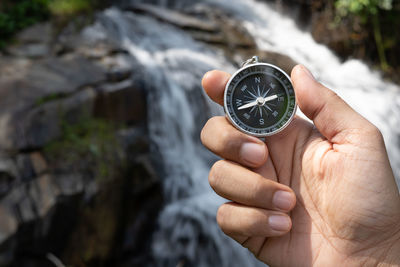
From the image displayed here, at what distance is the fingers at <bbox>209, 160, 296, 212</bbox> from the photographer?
1689 millimetres

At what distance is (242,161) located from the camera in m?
1.78

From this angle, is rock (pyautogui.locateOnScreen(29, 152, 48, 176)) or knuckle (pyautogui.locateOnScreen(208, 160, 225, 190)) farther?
rock (pyautogui.locateOnScreen(29, 152, 48, 176))

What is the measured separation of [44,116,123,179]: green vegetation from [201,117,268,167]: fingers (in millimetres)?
2787

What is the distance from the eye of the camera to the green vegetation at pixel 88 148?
13.5ft

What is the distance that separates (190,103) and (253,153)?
4.14 meters

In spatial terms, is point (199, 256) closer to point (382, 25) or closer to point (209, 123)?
point (209, 123)

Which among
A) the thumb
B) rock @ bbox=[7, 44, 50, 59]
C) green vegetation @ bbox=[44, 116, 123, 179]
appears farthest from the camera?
A: rock @ bbox=[7, 44, 50, 59]

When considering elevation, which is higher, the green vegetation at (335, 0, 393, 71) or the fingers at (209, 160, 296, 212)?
the fingers at (209, 160, 296, 212)

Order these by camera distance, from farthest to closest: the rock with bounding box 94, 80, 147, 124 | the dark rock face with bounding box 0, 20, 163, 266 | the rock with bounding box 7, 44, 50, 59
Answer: the rock with bounding box 7, 44, 50, 59 < the rock with bounding box 94, 80, 147, 124 < the dark rock face with bounding box 0, 20, 163, 266

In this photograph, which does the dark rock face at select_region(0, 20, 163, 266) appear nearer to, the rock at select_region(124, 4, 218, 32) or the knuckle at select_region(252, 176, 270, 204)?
the knuckle at select_region(252, 176, 270, 204)

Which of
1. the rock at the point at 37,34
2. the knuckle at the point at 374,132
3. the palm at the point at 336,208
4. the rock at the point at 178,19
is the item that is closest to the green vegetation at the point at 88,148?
the rock at the point at 37,34

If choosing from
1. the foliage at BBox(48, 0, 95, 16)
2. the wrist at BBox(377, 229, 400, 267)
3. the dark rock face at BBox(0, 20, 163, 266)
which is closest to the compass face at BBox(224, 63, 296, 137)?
the wrist at BBox(377, 229, 400, 267)

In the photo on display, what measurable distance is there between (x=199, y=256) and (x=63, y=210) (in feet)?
6.31

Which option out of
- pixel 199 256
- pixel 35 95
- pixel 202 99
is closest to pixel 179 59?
pixel 202 99
